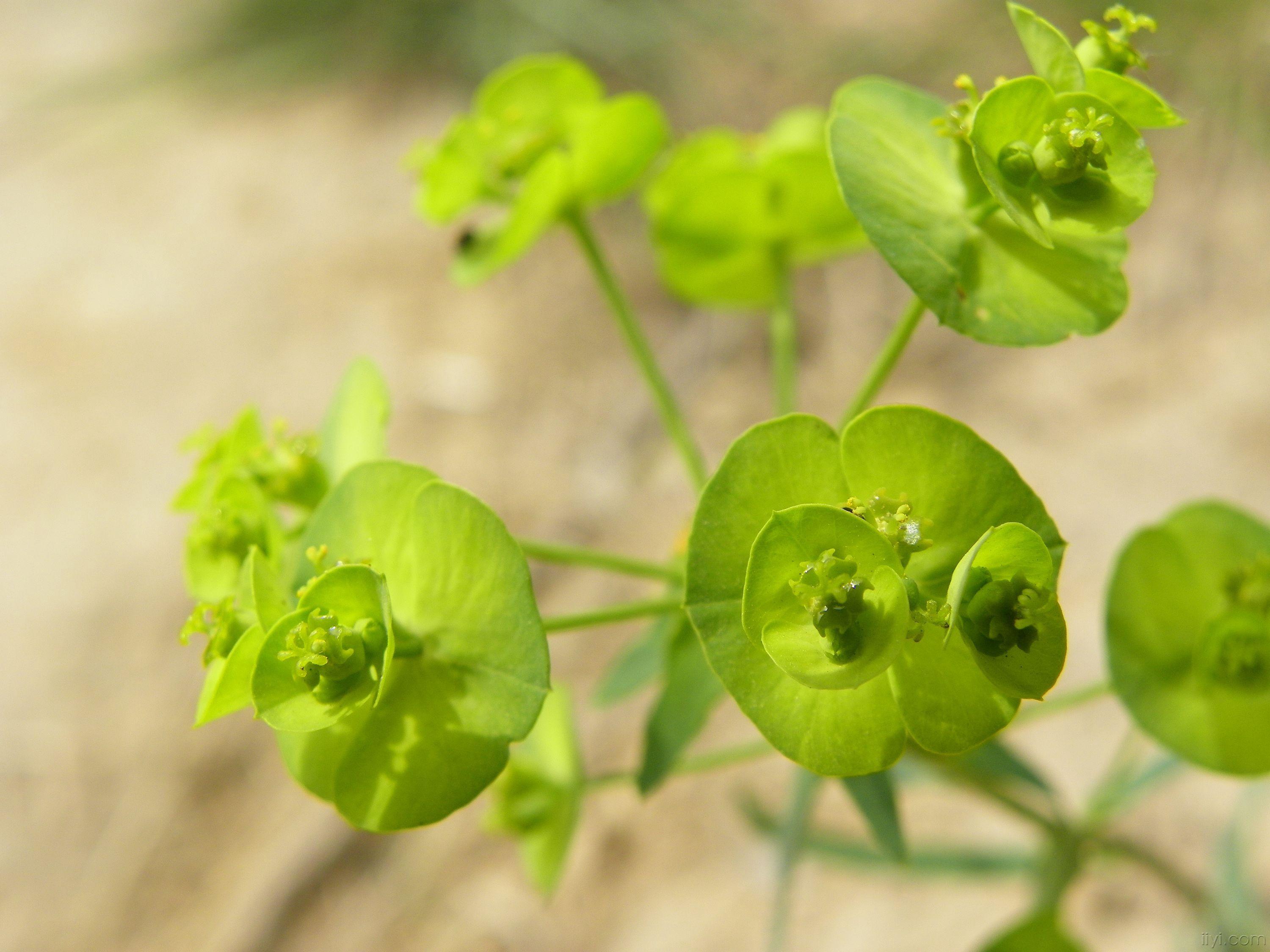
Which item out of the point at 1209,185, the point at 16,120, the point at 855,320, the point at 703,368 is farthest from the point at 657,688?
the point at 16,120

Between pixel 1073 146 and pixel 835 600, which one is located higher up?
pixel 1073 146

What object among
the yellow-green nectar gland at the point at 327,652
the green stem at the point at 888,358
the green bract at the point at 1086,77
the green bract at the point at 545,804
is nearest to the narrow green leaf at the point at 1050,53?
the green bract at the point at 1086,77

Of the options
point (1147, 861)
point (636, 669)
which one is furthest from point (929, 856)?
point (636, 669)

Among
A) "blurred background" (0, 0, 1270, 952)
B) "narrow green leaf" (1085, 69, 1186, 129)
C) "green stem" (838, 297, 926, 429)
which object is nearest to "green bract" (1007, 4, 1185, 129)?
"narrow green leaf" (1085, 69, 1186, 129)

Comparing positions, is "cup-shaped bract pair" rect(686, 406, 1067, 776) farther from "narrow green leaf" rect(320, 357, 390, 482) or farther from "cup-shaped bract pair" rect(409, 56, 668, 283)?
"cup-shaped bract pair" rect(409, 56, 668, 283)

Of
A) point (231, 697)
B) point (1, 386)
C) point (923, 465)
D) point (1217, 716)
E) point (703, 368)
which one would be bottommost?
point (703, 368)

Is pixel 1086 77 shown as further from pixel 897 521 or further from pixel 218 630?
pixel 218 630

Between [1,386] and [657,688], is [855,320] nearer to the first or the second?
[657,688]
